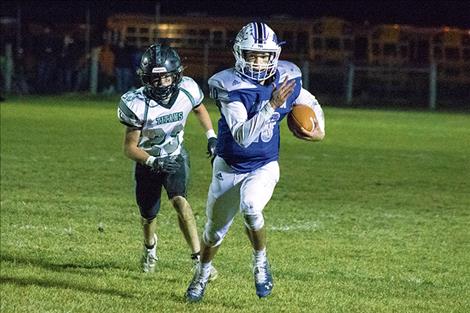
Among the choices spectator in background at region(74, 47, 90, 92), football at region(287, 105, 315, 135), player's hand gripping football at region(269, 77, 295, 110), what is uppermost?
player's hand gripping football at region(269, 77, 295, 110)

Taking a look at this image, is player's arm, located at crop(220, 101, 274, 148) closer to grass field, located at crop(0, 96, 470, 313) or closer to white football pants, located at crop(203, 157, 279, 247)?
white football pants, located at crop(203, 157, 279, 247)

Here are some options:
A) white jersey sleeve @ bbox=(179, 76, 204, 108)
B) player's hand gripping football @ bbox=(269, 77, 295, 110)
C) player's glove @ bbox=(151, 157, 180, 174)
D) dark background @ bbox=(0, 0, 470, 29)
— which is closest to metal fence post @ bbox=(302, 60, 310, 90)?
dark background @ bbox=(0, 0, 470, 29)

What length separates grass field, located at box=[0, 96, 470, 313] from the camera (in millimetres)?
6785

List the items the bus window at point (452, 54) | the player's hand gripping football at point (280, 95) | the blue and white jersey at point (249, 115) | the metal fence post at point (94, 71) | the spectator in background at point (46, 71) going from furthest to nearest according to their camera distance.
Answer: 1. the bus window at point (452, 54)
2. the spectator in background at point (46, 71)
3. the metal fence post at point (94, 71)
4. the blue and white jersey at point (249, 115)
5. the player's hand gripping football at point (280, 95)

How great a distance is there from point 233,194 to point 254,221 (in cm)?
Result: 24

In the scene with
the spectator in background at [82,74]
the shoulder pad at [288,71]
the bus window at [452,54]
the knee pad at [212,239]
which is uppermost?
the shoulder pad at [288,71]

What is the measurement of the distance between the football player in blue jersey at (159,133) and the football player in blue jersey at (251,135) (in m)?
0.52

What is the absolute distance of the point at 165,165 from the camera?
7309mm

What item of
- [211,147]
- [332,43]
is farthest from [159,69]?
Answer: [332,43]

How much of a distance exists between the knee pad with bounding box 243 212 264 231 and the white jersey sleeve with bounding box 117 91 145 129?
1.18 metres

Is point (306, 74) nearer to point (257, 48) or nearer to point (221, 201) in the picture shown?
point (221, 201)

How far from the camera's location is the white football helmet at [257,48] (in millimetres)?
6297

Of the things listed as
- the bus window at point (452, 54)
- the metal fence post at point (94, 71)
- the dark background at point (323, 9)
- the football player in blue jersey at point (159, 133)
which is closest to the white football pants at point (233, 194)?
the football player in blue jersey at point (159, 133)

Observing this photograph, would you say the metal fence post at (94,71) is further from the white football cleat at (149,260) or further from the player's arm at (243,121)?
the player's arm at (243,121)
